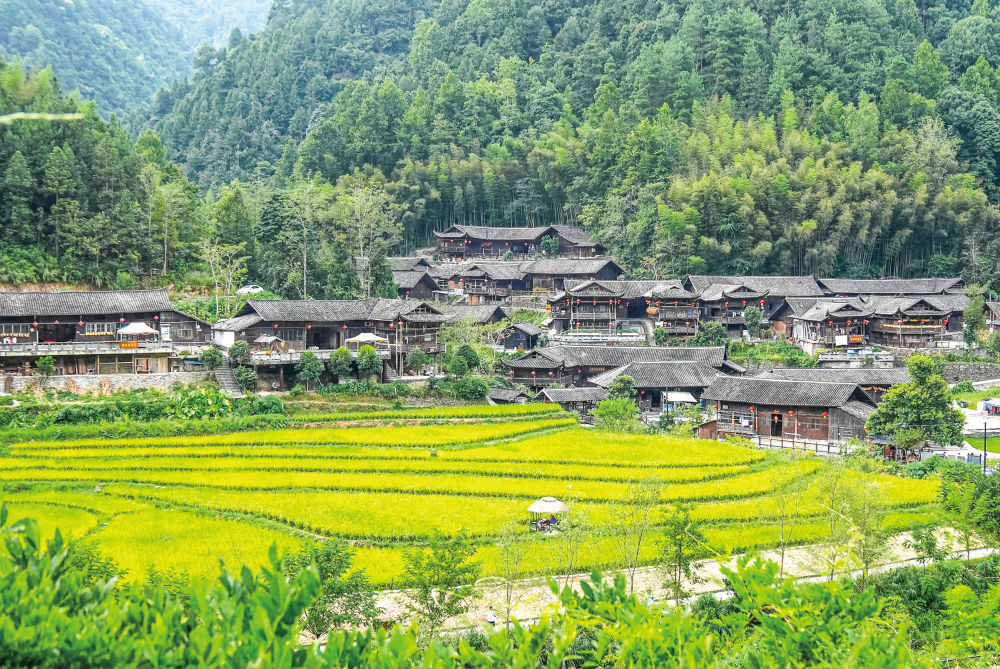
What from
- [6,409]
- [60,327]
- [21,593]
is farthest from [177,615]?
[60,327]

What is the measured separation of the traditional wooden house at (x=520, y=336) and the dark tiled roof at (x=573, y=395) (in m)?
10.3

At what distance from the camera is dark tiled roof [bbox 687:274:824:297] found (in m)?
56.3

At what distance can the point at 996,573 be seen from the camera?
22.5 m

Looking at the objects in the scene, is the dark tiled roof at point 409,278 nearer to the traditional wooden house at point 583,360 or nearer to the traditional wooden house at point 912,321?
the traditional wooden house at point 583,360

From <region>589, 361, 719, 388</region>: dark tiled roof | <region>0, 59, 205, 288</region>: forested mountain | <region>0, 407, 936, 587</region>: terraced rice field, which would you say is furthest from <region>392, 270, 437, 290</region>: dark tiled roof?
<region>0, 407, 936, 587</region>: terraced rice field

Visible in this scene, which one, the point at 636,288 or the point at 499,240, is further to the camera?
the point at 499,240

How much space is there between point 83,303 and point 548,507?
23096 millimetres

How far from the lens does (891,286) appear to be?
58469mm

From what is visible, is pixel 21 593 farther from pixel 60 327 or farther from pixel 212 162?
pixel 212 162

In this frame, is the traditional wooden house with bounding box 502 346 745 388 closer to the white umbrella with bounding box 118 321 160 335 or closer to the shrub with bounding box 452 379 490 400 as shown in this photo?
the shrub with bounding box 452 379 490 400

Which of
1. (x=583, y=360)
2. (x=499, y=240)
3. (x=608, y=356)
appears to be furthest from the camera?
(x=499, y=240)

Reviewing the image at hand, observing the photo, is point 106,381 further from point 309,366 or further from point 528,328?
point 528,328

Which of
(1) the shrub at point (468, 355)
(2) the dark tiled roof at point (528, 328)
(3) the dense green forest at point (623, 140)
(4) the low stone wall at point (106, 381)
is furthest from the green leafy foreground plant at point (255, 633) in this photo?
(2) the dark tiled roof at point (528, 328)

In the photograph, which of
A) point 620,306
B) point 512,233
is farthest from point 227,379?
point 512,233
